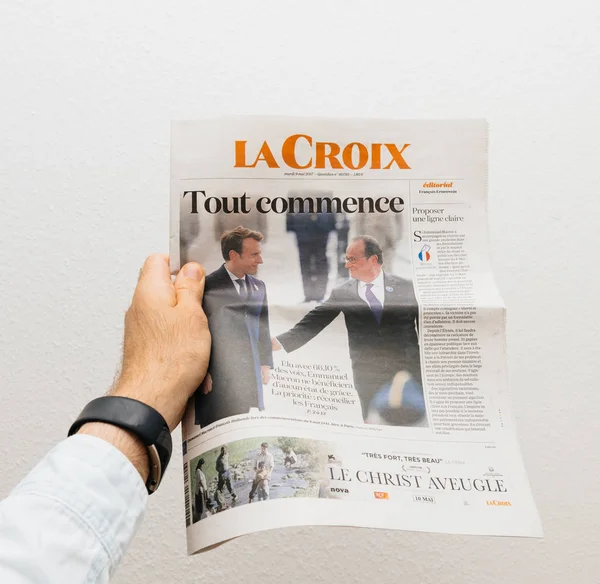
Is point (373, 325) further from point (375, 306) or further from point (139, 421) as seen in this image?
point (139, 421)

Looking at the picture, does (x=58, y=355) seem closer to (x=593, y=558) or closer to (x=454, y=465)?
(x=454, y=465)

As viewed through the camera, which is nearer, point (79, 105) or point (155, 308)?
point (155, 308)

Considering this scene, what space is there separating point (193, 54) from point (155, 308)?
437mm

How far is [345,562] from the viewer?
0.72 meters

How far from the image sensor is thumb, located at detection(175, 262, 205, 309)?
50 centimetres

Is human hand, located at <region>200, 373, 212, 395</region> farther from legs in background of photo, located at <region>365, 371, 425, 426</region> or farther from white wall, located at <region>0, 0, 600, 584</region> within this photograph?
white wall, located at <region>0, 0, 600, 584</region>

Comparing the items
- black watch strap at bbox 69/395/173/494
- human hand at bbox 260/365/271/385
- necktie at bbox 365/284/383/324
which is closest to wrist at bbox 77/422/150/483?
black watch strap at bbox 69/395/173/494

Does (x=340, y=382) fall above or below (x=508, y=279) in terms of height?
below

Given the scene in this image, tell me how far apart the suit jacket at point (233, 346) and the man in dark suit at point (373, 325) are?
0.02 metres

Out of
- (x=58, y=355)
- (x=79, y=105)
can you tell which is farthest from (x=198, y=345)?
(x=79, y=105)

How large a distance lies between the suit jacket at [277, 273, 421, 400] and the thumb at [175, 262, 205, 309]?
0.08 meters

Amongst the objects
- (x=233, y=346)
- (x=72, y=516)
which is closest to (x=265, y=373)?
(x=233, y=346)

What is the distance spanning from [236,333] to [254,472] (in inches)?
4.6

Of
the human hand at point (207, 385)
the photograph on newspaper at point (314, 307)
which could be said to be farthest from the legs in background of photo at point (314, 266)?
the human hand at point (207, 385)
